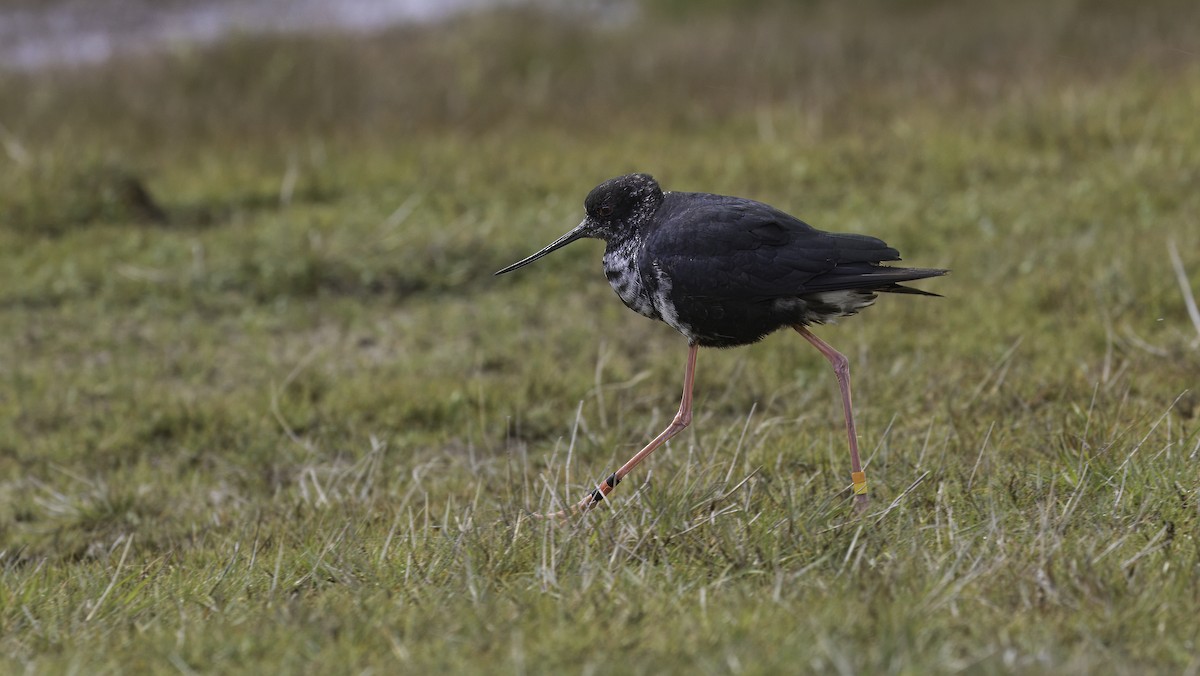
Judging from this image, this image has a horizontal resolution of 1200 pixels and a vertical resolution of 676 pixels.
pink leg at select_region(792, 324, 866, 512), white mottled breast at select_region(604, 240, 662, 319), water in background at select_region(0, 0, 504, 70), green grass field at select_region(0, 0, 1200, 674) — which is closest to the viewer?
green grass field at select_region(0, 0, 1200, 674)

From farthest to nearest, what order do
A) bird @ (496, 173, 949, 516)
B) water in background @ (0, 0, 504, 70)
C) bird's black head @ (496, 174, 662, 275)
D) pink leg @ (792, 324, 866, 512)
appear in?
water in background @ (0, 0, 504, 70)
bird's black head @ (496, 174, 662, 275)
bird @ (496, 173, 949, 516)
pink leg @ (792, 324, 866, 512)

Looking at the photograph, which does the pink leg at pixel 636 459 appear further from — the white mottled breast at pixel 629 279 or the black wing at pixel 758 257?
the black wing at pixel 758 257

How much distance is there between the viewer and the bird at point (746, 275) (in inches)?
174

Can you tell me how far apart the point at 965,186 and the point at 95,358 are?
18.4ft

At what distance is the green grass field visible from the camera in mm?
3553

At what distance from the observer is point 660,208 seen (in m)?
4.77

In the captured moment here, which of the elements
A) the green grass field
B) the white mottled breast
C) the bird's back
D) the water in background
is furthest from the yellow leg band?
the water in background

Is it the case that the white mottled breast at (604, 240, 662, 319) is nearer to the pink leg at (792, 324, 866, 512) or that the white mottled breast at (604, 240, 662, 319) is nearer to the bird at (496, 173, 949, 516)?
the bird at (496, 173, 949, 516)

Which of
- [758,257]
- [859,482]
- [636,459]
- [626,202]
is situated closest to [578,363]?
[626,202]

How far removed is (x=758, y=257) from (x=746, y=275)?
83 mm

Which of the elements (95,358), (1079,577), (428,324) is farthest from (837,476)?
(95,358)

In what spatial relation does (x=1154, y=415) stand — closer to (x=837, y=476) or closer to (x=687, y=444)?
(x=837, y=476)

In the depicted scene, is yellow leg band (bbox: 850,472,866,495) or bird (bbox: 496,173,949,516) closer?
yellow leg band (bbox: 850,472,866,495)

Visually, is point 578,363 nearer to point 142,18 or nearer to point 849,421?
point 849,421
